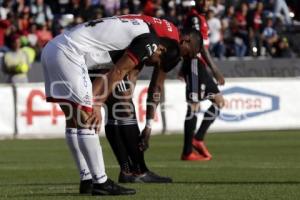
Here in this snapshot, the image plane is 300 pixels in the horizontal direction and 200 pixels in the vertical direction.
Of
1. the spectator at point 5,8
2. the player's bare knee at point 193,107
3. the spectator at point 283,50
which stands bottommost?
the spectator at point 283,50

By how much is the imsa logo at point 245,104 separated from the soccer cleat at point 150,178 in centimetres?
1165

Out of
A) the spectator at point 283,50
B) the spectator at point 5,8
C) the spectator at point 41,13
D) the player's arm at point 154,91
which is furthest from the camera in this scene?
the spectator at point 283,50

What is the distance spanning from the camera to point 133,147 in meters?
11.5

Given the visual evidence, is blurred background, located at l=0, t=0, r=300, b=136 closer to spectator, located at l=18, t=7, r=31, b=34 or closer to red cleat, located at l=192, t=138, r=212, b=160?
spectator, located at l=18, t=7, r=31, b=34

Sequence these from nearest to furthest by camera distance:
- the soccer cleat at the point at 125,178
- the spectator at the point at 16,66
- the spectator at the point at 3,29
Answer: the soccer cleat at the point at 125,178, the spectator at the point at 16,66, the spectator at the point at 3,29

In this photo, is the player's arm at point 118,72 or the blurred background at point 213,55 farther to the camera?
the blurred background at point 213,55

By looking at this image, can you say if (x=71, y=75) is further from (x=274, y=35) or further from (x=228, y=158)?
(x=274, y=35)

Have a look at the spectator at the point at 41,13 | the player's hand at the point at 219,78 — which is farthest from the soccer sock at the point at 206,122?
the spectator at the point at 41,13

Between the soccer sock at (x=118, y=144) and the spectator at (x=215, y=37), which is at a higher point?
the soccer sock at (x=118, y=144)

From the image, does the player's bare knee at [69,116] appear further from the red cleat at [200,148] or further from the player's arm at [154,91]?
the red cleat at [200,148]

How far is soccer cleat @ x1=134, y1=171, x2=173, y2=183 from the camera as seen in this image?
11245 mm

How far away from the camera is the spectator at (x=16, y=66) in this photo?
964 inches

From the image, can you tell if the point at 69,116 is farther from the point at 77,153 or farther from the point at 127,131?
the point at 127,131

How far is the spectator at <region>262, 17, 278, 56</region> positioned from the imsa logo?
5.57 m
